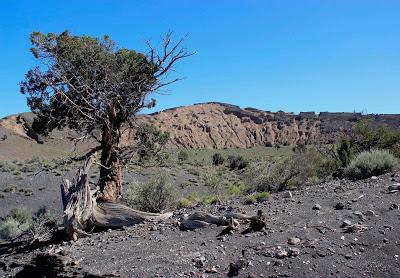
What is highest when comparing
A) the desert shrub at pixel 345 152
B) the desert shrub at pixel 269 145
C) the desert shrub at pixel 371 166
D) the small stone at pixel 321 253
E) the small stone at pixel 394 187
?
the desert shrub at pixel 269 145

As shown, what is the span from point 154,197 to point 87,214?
4084 mm

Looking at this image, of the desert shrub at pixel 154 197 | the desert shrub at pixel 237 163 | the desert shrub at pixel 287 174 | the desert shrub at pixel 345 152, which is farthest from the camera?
the desert shrub at pixel 237 163

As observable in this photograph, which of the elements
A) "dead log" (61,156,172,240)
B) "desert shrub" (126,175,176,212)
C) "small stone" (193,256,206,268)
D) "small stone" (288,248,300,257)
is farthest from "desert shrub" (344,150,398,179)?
"small stone" (193,256,206,268)

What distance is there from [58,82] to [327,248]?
29.1 ft

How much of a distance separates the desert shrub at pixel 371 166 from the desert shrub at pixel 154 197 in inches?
218

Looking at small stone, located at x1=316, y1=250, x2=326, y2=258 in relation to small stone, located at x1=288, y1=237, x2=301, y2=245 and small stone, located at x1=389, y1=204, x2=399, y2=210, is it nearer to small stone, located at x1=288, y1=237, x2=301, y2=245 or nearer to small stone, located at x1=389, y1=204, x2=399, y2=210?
small stone, located at x1=288, y1=237, x2=301, y2=245

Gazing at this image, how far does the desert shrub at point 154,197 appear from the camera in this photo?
14.6m

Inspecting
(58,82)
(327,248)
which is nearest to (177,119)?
(58,82)

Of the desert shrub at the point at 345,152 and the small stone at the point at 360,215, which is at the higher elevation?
the desert shrub at the point at 345,152

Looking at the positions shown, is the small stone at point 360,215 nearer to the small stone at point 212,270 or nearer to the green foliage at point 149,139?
the small stone at point 212,270

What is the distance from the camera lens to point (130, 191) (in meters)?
15.8

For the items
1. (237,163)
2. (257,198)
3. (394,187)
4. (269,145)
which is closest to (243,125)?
(269,145)

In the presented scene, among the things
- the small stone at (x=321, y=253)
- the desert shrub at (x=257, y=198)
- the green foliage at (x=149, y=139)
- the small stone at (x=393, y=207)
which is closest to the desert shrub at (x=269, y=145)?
the green foliage at (x=149, y=139)

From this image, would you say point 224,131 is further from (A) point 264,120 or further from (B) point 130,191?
(B) point 130,191
